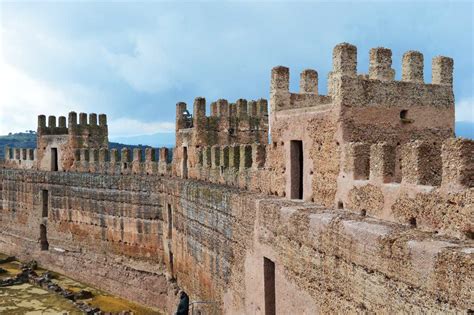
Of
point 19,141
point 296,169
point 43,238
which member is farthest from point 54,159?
point 19,141

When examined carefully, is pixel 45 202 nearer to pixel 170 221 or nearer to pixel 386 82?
pixel 170 221

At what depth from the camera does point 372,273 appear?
7.73 meters

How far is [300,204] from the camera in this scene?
11547 millimetres

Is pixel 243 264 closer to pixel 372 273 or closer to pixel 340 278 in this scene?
pixel 340 278

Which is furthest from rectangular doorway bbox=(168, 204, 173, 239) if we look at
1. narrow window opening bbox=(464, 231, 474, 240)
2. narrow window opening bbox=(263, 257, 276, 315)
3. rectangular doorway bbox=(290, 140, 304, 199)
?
narrow window opening bbox=(464, 231, 474, 240)

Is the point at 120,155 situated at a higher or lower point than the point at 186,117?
lower

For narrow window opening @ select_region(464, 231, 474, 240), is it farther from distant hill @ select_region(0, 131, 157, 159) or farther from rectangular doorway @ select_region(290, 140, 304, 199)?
distant hill @ select_region(0, 131, 157, 159)

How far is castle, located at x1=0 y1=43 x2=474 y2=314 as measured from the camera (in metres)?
7.43

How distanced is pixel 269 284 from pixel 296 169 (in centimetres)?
290

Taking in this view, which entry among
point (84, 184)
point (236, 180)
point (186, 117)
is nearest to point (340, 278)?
point (236, 180)

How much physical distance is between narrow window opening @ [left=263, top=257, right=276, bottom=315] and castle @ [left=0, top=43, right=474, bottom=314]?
0.10 feet

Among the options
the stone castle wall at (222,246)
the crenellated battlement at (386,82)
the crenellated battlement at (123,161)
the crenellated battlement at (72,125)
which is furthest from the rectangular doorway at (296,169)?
the crenellated battlement at (72,125)

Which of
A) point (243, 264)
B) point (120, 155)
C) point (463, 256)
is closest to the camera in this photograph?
point (463, 256)

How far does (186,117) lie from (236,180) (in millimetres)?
7344
